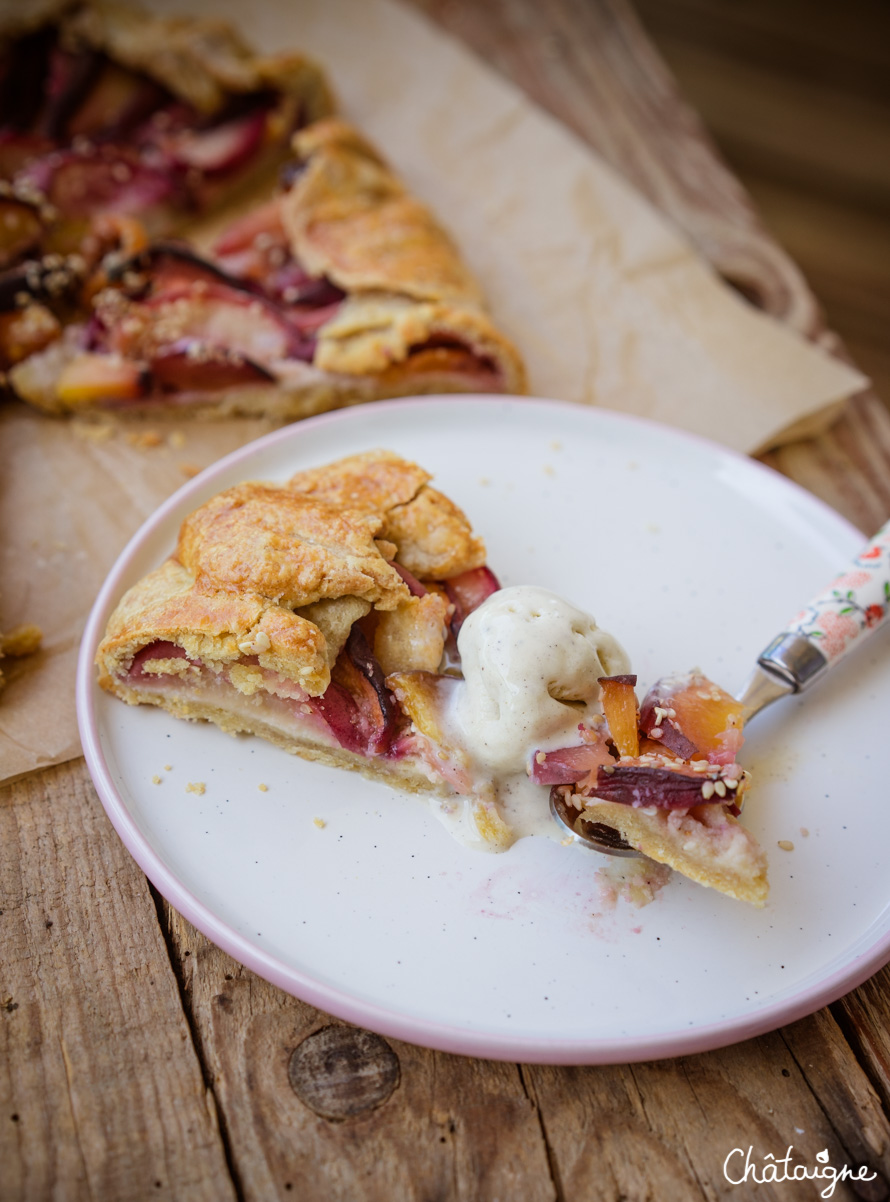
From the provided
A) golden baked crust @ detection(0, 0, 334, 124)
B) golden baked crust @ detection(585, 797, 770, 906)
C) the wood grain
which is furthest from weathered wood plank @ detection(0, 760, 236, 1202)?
golden baked crust @ detection(0, 0, 334, 124)

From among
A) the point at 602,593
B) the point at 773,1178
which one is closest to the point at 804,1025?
the point at 773,1178

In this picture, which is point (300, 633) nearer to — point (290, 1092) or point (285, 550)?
point (285, 550)

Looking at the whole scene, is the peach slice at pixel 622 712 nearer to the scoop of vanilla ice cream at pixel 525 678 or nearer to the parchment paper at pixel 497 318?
the scoop of vanilla ice cream at pixel 525 678

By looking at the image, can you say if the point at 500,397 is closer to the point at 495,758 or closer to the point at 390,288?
the point at 390,288

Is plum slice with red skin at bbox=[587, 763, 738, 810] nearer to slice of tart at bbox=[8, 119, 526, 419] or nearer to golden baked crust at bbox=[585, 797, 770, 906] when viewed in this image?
golden baked crust at bbox=[585, 797, 770, 906]

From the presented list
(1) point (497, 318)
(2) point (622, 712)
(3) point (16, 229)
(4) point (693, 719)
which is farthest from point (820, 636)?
(3) point (16, 229)
